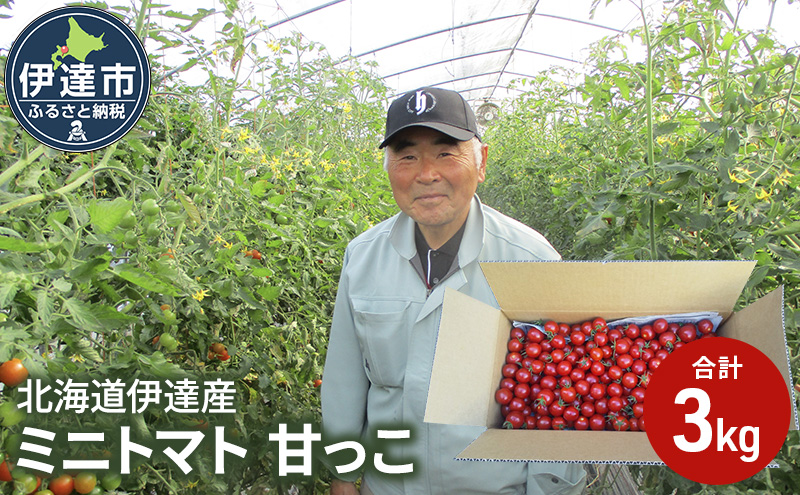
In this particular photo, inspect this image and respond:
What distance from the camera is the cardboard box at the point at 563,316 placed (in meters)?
0.84

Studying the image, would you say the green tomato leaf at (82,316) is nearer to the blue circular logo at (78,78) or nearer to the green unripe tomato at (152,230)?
the green unripe tomato at (152,230)

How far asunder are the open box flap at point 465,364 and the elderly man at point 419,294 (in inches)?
7.9

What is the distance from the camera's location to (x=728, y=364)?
78cm

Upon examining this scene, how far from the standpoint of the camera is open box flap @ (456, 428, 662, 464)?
807mm

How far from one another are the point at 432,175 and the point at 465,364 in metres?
0.45

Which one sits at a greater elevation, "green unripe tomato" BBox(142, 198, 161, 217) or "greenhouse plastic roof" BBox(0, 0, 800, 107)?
"greenhouse plastic roof" BBox(0, 0, 800, 107)

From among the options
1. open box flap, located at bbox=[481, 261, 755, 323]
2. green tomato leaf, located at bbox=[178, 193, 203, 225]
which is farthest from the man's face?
green tomato leaf, located at bbox=[178, 193, 203, 225]

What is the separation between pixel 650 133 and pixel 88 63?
4.02 feet

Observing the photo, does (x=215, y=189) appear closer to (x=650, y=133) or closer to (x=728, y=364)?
(x=650, y=133)

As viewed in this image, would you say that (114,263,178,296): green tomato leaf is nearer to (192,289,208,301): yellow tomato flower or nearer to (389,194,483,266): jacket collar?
(192,289,208,301): yellow tomato flower

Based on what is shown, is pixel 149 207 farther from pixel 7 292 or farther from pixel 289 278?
pixel 289 278

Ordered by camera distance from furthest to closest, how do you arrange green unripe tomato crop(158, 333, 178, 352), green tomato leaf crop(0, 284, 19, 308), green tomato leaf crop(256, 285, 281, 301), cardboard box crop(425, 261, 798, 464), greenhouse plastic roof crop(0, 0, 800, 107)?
1. greenhouse plastic roof crop(0, 0, 800, 107)
2. green tomato leaf crop(256, 285, 281, 301)
3. green unripe tomato crop(158, 333, 178, 352)
4. cardboard box crop(425, 261, 798, 464)
5. green tomato leaf crop(0, 284, 19, 308)

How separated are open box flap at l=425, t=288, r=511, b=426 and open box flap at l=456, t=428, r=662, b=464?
59 mm

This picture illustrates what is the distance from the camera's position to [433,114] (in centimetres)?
121
